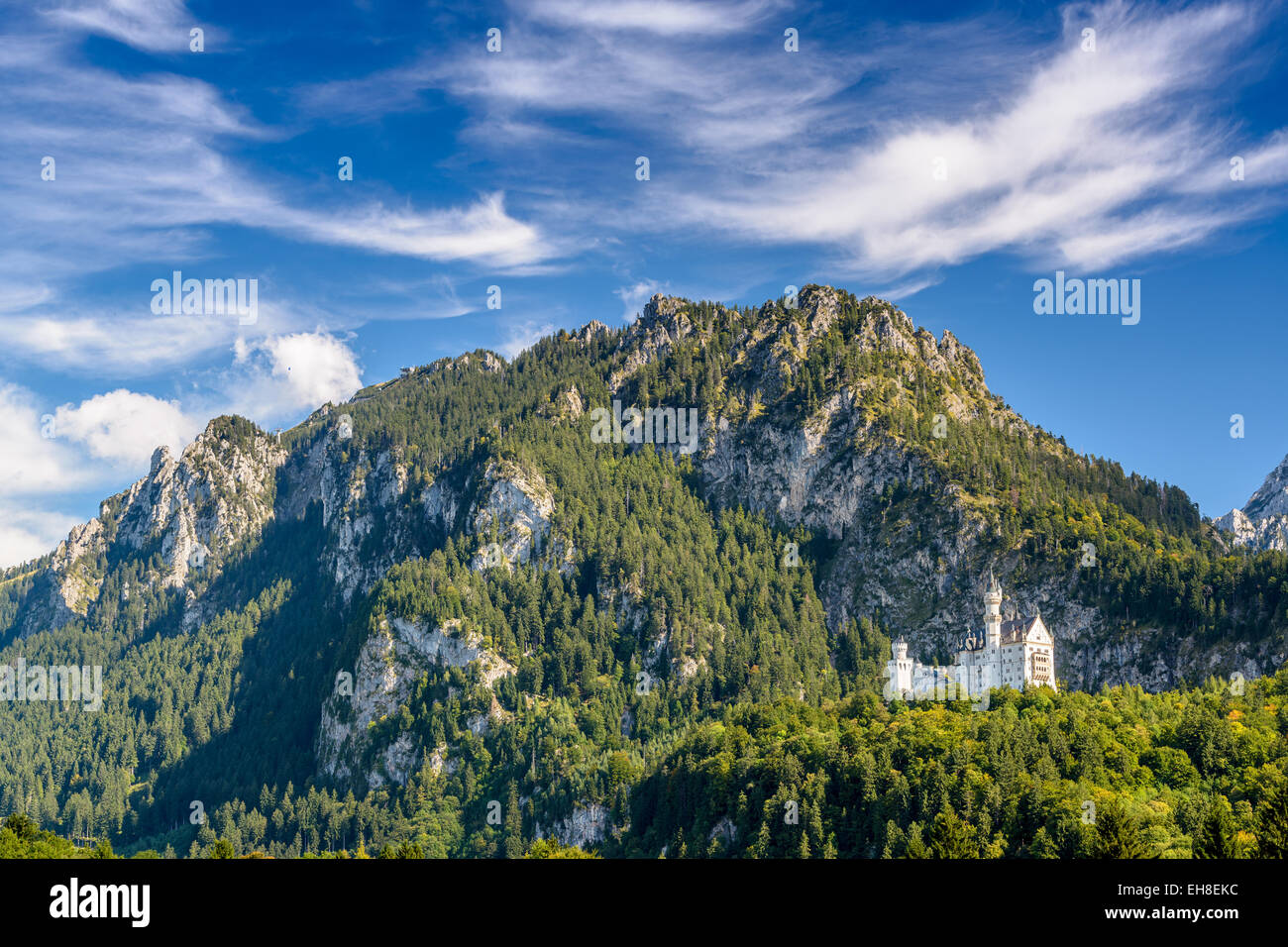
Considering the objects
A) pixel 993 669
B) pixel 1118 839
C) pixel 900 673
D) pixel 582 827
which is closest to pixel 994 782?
pixel 1118 839

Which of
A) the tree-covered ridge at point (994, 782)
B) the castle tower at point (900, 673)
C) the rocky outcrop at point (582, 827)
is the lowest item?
the rocky outcrop at point (582, 827)

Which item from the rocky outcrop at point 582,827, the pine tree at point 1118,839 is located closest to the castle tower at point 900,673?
the rocky outcrop at point 582,827

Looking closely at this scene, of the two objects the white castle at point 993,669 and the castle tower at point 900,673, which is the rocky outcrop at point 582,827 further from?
the castle tower at point 900,673

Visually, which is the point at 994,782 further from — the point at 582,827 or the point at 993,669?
the point at 582,827

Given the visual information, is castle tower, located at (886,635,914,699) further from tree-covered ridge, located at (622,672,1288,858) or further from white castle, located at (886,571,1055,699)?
tree-covered ridge, located at (622,672,1288,858)

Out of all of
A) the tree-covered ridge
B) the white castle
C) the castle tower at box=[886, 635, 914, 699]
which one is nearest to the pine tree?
the tree-covered ridge

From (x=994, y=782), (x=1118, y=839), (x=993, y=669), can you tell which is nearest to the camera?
(x=1118, y=839)

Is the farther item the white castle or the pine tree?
the white castle

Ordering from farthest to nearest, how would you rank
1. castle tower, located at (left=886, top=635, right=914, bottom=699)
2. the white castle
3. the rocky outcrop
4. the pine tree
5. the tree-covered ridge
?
1. castle tower, located at (left=886, top=635, right=914, bottom=699)
2. the rocky outcrop
3. the white castle
4. the tree-covered ridge
5. the pine tree

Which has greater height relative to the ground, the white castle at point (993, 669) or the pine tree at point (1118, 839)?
the white castle at point (993, 669)

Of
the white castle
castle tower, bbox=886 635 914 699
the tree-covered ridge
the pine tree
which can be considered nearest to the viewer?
the pine tree

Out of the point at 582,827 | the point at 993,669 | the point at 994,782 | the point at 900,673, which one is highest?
the point at 993,669
